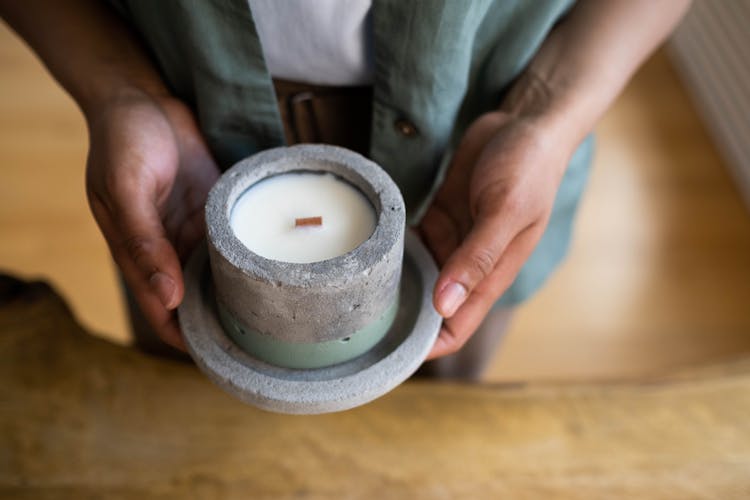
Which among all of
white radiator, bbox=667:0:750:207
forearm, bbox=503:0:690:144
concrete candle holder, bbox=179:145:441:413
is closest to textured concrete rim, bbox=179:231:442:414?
concrete candle holder, bbox=179:145:441:413

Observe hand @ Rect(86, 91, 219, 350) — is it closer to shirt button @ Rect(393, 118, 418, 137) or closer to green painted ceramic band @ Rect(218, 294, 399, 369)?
green painted ceramic band @ Rect(218, 294, 399, 369)

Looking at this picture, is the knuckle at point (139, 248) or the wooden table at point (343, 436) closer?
the knuckle at point (139, 248)

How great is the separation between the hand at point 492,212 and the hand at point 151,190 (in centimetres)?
27

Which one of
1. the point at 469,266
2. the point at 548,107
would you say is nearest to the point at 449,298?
the point at 469,266

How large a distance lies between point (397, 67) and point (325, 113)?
0.16 meters

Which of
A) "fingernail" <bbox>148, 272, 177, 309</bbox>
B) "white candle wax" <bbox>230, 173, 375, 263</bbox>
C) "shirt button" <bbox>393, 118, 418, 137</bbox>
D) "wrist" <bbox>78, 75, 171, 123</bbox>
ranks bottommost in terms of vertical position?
"fingernail" <bbox>148, 272, 177, 309</bbox>

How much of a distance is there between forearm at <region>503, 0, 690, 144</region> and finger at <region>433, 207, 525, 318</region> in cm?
16

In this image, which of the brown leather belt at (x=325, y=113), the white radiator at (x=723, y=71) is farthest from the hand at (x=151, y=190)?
the white radiator at (x=723, y=71)

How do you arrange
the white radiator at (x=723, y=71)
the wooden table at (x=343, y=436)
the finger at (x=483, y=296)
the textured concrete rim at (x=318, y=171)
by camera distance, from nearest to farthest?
the textured concrete rim at (x=318, y=171) → the finger at (x=483, y=296) → the wooden table at (x=343, y=436) → the white radiator at (x=723, y=71)

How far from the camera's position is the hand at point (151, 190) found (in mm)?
760

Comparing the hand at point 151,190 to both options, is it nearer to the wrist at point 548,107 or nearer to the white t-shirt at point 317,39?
the white t-shirt at point 317,39

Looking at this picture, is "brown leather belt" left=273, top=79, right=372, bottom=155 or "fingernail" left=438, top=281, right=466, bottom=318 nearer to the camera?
"fingernail" left=438, top=281, right=466, bottom=318

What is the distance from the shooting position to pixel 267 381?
2.43 feet

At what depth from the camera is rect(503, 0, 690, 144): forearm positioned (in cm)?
86
